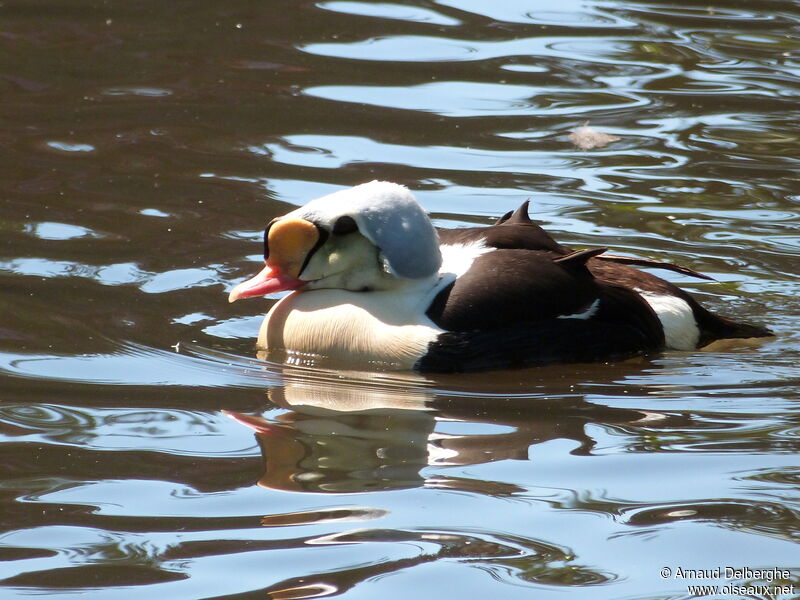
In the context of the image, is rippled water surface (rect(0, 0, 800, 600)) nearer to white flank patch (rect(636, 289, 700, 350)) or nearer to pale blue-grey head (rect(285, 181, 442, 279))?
white flank patch (rect(636, 289, 700, 350))

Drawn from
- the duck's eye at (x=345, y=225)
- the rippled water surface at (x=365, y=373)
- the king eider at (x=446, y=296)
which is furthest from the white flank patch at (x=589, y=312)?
the duck's eye at (x=345, y=225)

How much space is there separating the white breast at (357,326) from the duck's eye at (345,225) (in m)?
0.25

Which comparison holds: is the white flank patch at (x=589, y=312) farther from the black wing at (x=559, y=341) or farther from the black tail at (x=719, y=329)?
the black tail at (x=719, y=329)

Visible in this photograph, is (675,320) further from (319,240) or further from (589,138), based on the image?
(589,138)

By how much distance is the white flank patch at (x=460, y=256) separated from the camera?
5.43 m

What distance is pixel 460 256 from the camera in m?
5.56

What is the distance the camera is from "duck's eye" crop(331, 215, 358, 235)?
5.48 meters

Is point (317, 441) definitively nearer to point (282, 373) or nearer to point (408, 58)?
point (282, 373)

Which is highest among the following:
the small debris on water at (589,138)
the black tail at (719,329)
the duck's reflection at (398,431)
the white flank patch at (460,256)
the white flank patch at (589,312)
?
the small debris on water at (589,138)

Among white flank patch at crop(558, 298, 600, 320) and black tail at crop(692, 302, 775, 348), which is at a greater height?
white flank patch at crop(558, 298, 600, 320)

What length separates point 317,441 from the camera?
181 inches

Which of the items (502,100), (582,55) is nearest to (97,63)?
(502,100)

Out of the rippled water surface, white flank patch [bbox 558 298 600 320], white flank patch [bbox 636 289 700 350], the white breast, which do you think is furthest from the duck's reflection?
white flank patch [bbox 636 289 700 350]

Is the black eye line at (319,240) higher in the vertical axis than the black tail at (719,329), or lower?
higher
